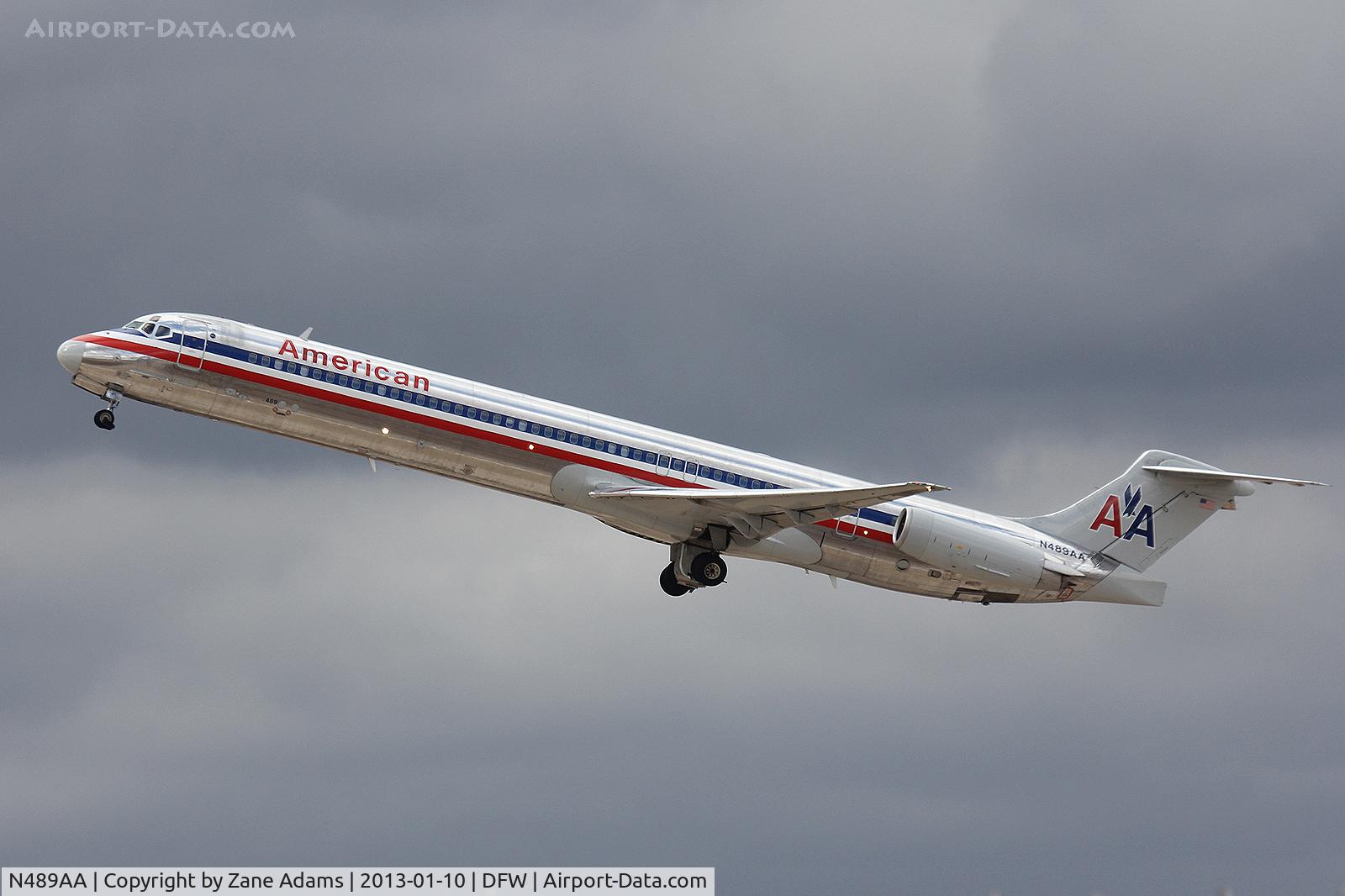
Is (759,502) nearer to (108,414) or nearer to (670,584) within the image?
(670,584)

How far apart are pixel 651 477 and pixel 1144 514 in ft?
50.2

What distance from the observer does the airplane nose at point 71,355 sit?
44.4 metres

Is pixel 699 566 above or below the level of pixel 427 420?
below

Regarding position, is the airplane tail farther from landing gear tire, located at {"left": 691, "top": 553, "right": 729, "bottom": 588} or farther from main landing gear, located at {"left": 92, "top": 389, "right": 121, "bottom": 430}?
main landing gear, located at {"left": 92, "top": 389, "right": 121, "bottom": 430}

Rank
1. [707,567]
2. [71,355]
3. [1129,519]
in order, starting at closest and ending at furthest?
[71,355], [707,567], [1129,519]

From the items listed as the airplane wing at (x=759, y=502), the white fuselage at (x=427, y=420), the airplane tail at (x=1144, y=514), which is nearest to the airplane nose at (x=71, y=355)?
the white fuselage at (x=427, y=420)

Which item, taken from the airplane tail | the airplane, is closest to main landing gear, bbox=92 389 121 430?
the airplane

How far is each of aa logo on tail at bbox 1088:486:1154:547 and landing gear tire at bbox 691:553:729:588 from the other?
1156cm

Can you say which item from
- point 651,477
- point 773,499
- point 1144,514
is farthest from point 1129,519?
point 651,477

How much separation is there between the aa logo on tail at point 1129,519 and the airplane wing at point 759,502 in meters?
9.08

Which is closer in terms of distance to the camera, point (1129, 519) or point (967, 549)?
point (967, 549)

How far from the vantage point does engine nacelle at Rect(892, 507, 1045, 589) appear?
48531 millimetres

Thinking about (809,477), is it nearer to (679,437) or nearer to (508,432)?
(679,437)

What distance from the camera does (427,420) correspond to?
44.9 m
